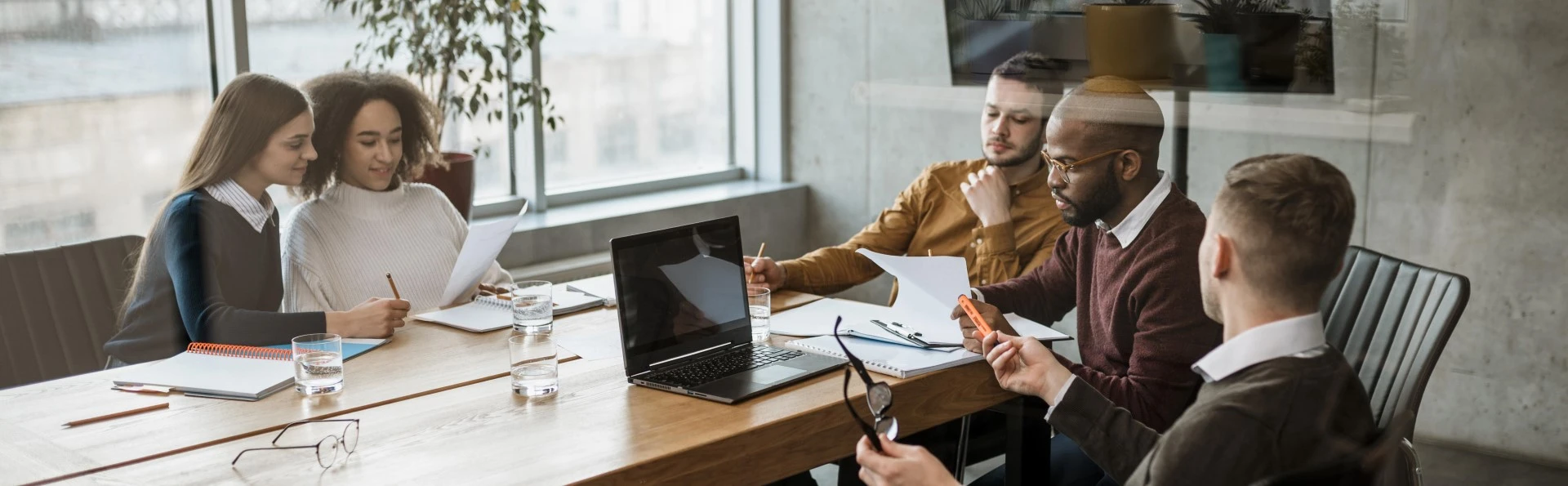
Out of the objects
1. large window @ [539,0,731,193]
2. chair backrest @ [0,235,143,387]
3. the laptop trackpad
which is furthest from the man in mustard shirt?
large window @ [539,0,731,193]

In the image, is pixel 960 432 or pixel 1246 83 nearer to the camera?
pixel 1246 83

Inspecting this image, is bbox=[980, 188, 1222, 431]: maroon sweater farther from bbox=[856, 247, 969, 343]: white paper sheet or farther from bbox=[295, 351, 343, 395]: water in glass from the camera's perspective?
bbox=[295, 351, 343, 395]: water in glass

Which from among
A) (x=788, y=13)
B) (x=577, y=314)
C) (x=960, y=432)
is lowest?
(x=960, y=432)

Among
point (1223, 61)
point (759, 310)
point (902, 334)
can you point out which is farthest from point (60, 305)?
point (1223, 61)

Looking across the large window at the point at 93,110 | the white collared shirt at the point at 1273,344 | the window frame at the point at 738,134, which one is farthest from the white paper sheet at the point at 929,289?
the large window at the point at 93,110

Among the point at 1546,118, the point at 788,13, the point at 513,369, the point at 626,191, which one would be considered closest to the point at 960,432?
the point at 513,369

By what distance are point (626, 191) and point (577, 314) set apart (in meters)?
2.06

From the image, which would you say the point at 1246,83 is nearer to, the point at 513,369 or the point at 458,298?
the point at 513,369

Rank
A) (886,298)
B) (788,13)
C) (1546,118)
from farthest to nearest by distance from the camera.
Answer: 1. (788,13)
2. (886,298)
3. (1546,118)

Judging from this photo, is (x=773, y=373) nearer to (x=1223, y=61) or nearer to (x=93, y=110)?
(x=1223, y=61)

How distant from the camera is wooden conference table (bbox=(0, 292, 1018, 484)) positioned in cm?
160

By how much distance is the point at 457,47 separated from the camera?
369cm

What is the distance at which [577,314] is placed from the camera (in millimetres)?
2506

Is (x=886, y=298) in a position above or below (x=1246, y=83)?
below
